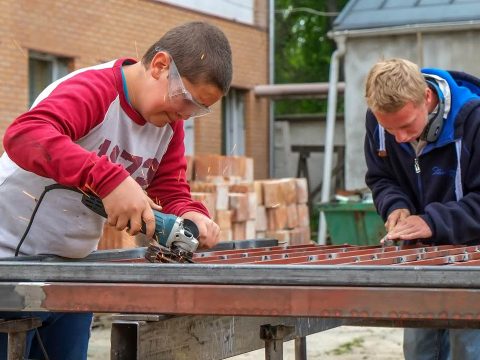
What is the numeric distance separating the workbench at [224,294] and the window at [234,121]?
676 inches

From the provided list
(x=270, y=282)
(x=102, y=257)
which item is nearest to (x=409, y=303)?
(x=270, y=282)

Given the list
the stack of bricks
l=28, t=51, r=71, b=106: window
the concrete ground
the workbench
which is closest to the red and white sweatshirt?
the workbench

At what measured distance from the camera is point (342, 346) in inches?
344

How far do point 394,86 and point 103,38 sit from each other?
11.9m

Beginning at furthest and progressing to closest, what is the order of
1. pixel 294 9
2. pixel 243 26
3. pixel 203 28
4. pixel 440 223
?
pixel 294 9 < pixel 243 26 < pixel 440 223 < pixel 203 28

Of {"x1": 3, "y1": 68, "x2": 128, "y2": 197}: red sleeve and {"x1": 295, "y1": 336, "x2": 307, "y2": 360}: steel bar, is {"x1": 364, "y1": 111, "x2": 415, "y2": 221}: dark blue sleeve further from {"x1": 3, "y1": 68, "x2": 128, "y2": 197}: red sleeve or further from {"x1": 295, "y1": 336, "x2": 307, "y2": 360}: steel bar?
{"x1": 3, "y1": 68, "x2": 128, "y2": 197}: red sleeve

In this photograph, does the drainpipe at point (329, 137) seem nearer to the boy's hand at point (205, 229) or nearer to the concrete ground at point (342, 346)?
the concrete ground at point (342, 346)

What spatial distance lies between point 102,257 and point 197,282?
1211 millimetres

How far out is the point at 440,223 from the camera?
4.24 metres

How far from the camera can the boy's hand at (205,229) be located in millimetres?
3373

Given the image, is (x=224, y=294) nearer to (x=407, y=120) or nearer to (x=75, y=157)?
(x=75, y=157)

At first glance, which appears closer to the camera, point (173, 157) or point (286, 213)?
point (173, 157)

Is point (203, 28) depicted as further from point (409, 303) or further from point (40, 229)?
point (409, 303)

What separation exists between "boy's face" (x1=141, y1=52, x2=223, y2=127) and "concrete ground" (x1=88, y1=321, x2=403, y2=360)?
493cm
